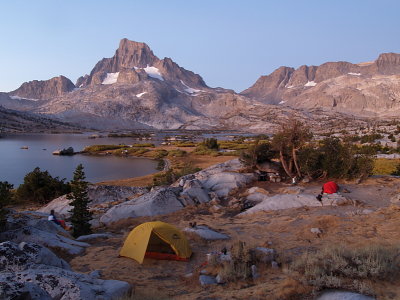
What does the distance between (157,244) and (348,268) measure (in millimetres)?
6012

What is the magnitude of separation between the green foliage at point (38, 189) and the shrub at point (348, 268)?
23444 mm

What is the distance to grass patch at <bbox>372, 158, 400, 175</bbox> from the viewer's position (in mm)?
27531

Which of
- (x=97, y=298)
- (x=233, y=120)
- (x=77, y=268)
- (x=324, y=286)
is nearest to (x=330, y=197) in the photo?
(x=324, y=286)

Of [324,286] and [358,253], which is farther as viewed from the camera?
[358,253]

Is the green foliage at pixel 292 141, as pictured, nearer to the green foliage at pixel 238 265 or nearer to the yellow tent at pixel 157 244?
the yellow tent at pixel 157 244

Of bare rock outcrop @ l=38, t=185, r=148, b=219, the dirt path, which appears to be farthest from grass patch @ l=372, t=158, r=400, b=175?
bare rock outcrop @ l=38, t=185, r=148, b=219

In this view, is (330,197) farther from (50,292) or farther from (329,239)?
(50,292)

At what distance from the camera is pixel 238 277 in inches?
298

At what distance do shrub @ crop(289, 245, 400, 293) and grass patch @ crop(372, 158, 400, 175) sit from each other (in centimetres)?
2160

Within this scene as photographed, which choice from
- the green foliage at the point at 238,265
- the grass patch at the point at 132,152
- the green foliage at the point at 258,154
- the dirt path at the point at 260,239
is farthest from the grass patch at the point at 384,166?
the grass patch at the point at 132,152

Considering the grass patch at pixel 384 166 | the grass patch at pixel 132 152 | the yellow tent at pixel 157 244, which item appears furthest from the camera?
the grass patch at pixel 132 152

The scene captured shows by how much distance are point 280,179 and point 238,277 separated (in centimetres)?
1418

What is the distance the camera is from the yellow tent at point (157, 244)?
10023mm

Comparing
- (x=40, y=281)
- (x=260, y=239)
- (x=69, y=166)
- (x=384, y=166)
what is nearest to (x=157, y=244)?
(x=260, y=239)
